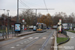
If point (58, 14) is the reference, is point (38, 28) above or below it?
below

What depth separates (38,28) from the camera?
55406 mm

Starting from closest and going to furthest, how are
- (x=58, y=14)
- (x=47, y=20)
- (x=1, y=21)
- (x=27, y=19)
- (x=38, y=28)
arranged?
(x=38, y=28)
(x=1, y=21)
(x=27, y=19)
(x=47, y=20)
(x=58, y=14)

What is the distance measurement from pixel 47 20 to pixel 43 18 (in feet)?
11.1

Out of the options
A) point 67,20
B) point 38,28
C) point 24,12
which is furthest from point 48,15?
point 38,28

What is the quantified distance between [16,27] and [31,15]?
193ft

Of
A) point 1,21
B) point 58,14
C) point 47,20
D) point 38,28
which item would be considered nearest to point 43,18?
point 47,20

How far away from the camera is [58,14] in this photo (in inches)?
4951

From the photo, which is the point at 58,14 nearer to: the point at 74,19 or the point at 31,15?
the point at 74,19

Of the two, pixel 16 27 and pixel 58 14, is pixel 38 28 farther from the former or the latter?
pixel 58 14

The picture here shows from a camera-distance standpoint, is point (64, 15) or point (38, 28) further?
point (64, 15)

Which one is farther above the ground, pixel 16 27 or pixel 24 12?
pixel 24 12

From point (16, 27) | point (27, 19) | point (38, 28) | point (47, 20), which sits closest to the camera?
point (16, 27)

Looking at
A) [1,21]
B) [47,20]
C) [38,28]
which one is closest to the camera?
[38,28]

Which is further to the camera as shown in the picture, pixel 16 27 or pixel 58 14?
pixel 58 14
